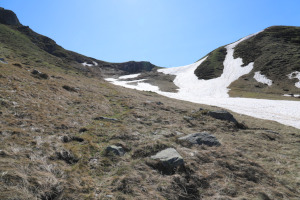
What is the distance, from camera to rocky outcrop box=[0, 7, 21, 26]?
404ft

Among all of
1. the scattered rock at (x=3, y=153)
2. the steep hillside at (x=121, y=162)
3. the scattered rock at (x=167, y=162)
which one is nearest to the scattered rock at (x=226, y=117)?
the steep hillside at (x=121, y=162)

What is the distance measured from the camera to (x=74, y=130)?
9.55 metres

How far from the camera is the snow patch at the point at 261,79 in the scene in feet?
224

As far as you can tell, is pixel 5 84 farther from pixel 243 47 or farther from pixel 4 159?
pixel 243 47

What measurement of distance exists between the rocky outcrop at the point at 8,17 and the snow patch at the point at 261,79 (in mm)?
175819

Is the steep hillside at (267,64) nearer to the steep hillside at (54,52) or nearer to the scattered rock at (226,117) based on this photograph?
the scattered rock at (226,117)

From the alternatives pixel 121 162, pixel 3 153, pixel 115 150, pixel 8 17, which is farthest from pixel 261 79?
pixel 8 17

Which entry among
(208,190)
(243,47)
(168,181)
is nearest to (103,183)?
(168,181)

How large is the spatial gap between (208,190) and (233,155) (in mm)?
3588

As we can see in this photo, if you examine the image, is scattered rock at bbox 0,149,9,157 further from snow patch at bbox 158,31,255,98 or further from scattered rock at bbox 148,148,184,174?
snow patch at bbox 158,31,255,98

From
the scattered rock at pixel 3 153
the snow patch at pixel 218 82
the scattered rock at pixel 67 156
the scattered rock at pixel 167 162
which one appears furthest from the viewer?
the snow patch at pixel 218 82

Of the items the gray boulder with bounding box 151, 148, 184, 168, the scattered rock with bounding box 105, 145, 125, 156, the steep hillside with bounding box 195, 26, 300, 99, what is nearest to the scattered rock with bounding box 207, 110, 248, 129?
the gray boulder with bounding box 151, 148, 184, 168

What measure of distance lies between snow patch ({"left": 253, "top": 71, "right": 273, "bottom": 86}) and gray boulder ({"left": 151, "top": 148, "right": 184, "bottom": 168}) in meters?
77.2

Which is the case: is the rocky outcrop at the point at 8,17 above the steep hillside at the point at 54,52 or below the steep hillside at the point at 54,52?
above
